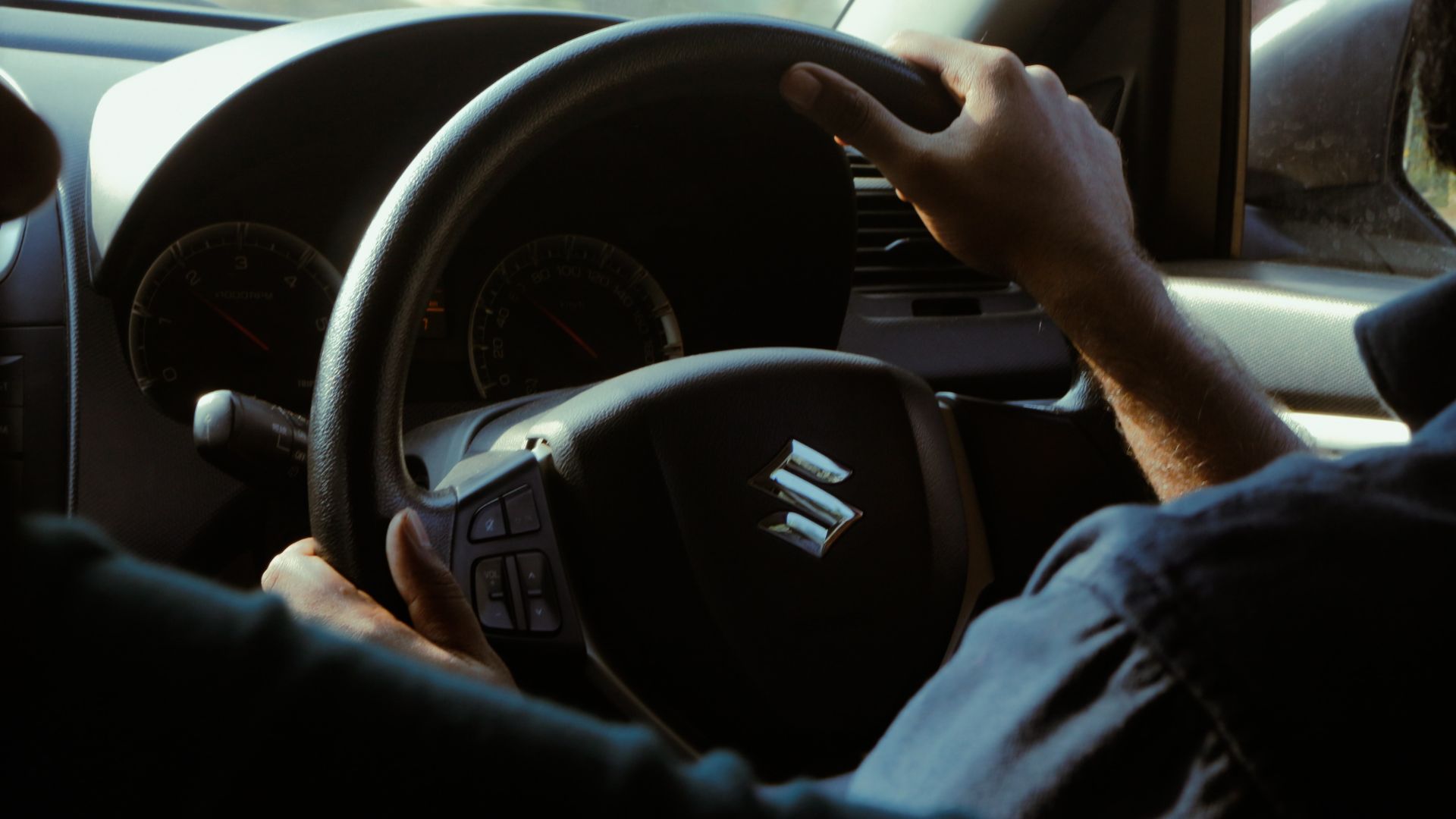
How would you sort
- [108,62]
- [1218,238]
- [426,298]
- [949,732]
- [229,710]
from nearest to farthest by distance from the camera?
1. [229,710]
2. [949,732]
3. [426,298]
4. [108,62]
5. [1218,238]

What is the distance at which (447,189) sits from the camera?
2.64 feet

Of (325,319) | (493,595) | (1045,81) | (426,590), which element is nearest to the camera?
(426,590)

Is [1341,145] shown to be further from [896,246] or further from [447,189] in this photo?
[447,189]

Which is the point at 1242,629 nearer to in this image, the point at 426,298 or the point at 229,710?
the point at 229,710

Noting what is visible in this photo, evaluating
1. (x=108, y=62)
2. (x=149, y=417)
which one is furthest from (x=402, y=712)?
(x=108, y=62)

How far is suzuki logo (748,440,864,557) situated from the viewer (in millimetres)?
947

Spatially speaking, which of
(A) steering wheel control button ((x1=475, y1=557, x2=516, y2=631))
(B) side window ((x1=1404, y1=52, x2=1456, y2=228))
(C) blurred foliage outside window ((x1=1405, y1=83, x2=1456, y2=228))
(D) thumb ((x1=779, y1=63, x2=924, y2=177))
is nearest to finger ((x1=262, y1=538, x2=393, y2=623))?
(A) steering wheel control button ((x1=475, y1=557, x2=516, y2=631))

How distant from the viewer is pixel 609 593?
90 centimetres

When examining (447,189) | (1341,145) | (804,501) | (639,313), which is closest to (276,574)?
(447,189)

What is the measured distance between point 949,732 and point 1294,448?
681 mm

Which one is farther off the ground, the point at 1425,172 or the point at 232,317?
the point at 1425,172

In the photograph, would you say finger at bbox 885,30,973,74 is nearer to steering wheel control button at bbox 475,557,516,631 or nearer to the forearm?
the forearm

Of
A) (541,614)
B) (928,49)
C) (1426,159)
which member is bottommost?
(541,614)

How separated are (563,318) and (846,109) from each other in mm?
682
